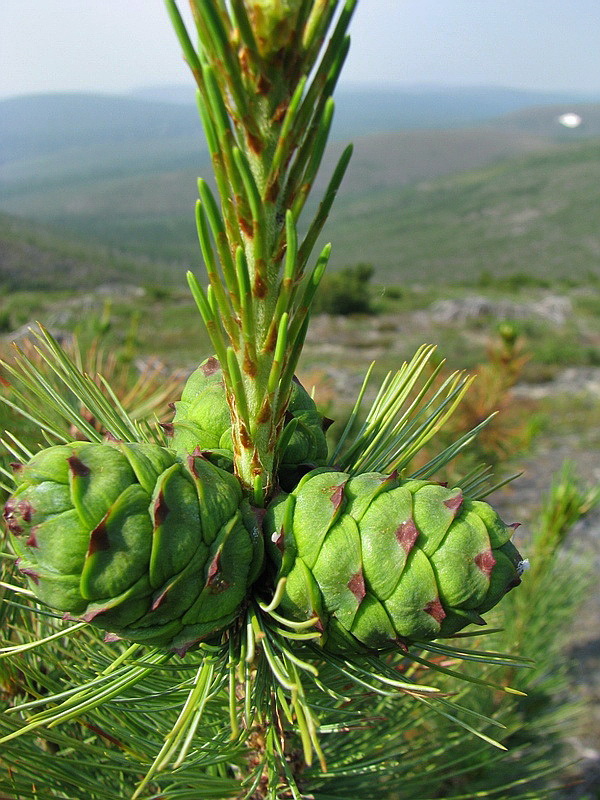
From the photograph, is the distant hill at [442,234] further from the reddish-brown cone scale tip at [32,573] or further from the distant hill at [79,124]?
the distant hill at [79,124]

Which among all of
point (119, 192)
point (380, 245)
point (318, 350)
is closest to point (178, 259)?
point (380, 245)

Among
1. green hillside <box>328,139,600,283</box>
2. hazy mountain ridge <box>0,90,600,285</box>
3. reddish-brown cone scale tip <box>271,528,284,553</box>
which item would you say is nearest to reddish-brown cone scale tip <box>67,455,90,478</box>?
reddish-brown cone scale tip <box>271,528,284,553</box>

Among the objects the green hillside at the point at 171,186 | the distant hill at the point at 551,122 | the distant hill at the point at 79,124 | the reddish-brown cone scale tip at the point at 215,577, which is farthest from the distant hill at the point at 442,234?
the distant hill at the point at 79,124

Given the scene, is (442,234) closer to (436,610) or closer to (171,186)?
(171,186)

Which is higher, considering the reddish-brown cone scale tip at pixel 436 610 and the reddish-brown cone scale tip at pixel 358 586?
the reddish-brown cone scale tip at pixel 358 586

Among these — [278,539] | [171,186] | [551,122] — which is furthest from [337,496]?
[551,122]
